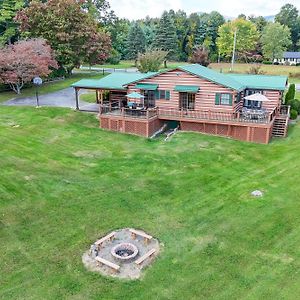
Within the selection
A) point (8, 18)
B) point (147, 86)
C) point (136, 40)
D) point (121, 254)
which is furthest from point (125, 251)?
point (136, 40)

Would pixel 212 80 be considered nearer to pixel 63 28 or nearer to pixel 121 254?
pixel 121 254

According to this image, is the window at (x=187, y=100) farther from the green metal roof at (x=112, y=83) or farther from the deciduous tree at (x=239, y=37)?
the deciduous tree at (x=239, y=37)

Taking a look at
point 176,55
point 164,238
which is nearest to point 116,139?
point 164,238

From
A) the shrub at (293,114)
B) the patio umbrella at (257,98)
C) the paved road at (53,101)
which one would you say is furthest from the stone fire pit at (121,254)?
the shrub at (293,114)

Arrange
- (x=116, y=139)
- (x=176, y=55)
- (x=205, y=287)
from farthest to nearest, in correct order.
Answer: (x=176, y=55) < (x=116, y=139) < (x=205, y=287)

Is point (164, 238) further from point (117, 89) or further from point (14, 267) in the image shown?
point (117, 89)

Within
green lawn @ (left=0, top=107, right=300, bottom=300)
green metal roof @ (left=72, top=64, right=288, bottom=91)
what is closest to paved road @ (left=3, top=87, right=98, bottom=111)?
green metal roof @ (left=72, top=64, right=288, bottom=91)
